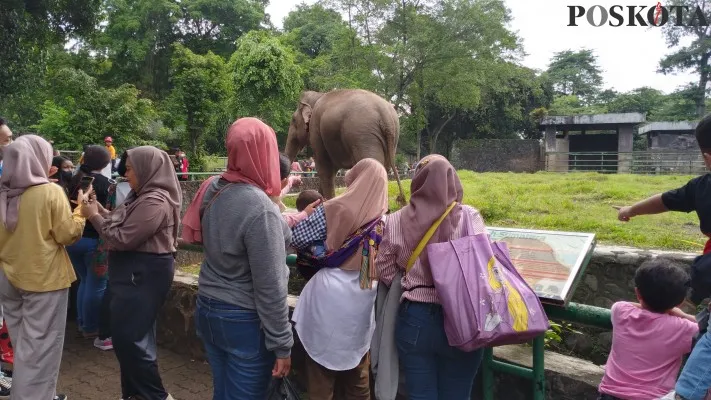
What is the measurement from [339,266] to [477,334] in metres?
0.78

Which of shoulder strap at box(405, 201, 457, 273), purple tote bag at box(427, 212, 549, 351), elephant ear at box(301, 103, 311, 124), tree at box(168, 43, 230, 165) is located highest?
tree at box(168, 43, 230, 165)

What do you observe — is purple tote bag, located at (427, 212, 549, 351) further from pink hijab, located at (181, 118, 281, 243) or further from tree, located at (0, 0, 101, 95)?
tree, located at (0, 0, 101, 95)

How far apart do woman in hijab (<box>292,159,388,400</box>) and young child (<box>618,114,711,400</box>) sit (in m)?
1.21

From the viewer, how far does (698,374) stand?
191 centimetres

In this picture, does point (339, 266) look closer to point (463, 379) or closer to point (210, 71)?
point (463, 379)

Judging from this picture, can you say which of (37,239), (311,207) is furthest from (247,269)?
(37,239)

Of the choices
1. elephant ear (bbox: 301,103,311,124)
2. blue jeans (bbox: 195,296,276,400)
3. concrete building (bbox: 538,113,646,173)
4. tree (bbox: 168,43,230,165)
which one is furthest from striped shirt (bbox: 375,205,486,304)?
concrete building (bbox: 538,113,646,173)

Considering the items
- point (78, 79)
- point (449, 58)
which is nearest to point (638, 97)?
point (449, 58)

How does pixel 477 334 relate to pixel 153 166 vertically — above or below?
below

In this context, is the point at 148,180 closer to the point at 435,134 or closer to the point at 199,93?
the point at 199,93

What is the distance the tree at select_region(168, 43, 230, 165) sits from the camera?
19.0m

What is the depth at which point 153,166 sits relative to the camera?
291 cm

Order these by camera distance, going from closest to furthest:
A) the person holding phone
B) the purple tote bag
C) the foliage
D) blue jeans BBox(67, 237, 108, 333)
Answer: the purple tote bag, the person holding phone, blue jeans BBox(67, 237, 108, 333), the foliage

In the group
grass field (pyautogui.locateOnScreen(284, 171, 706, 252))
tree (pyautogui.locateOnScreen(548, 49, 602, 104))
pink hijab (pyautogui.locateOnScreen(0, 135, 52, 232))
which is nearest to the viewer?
pink hijab (pyautogui.locateOnScreen(0, 135, 52, 232))
